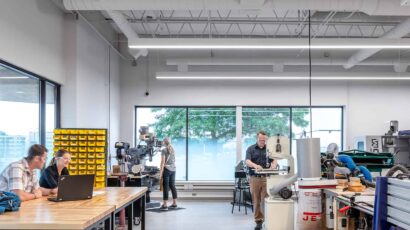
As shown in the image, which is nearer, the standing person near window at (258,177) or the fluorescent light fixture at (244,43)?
the fluorescent light fixture at (244,43)

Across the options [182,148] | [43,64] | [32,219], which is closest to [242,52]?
[182,148]

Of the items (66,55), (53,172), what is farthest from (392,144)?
(53,172)

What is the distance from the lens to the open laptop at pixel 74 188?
11.4 ft

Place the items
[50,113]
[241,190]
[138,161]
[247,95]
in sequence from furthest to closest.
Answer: [247,95] → [241,190] → [138,161] → [50,113]

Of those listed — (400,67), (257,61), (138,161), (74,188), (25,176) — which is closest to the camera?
(74,188)

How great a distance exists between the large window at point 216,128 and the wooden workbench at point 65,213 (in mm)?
5629

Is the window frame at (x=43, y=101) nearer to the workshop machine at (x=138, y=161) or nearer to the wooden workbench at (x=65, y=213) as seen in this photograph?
the workshop machine at (x=138, y=161)

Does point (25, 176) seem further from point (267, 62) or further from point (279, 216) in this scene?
point (267, 62)

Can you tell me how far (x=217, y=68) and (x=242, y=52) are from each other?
744 mm

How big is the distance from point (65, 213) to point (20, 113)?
2.75 metres

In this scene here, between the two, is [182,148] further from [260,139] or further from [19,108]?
[19,108]

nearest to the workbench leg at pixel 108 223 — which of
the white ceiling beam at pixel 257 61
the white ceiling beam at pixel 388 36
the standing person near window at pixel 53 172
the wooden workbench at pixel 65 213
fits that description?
the wooden workbench at pixel 65 213

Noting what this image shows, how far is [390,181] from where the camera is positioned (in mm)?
1228

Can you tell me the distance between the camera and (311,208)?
168 inches
